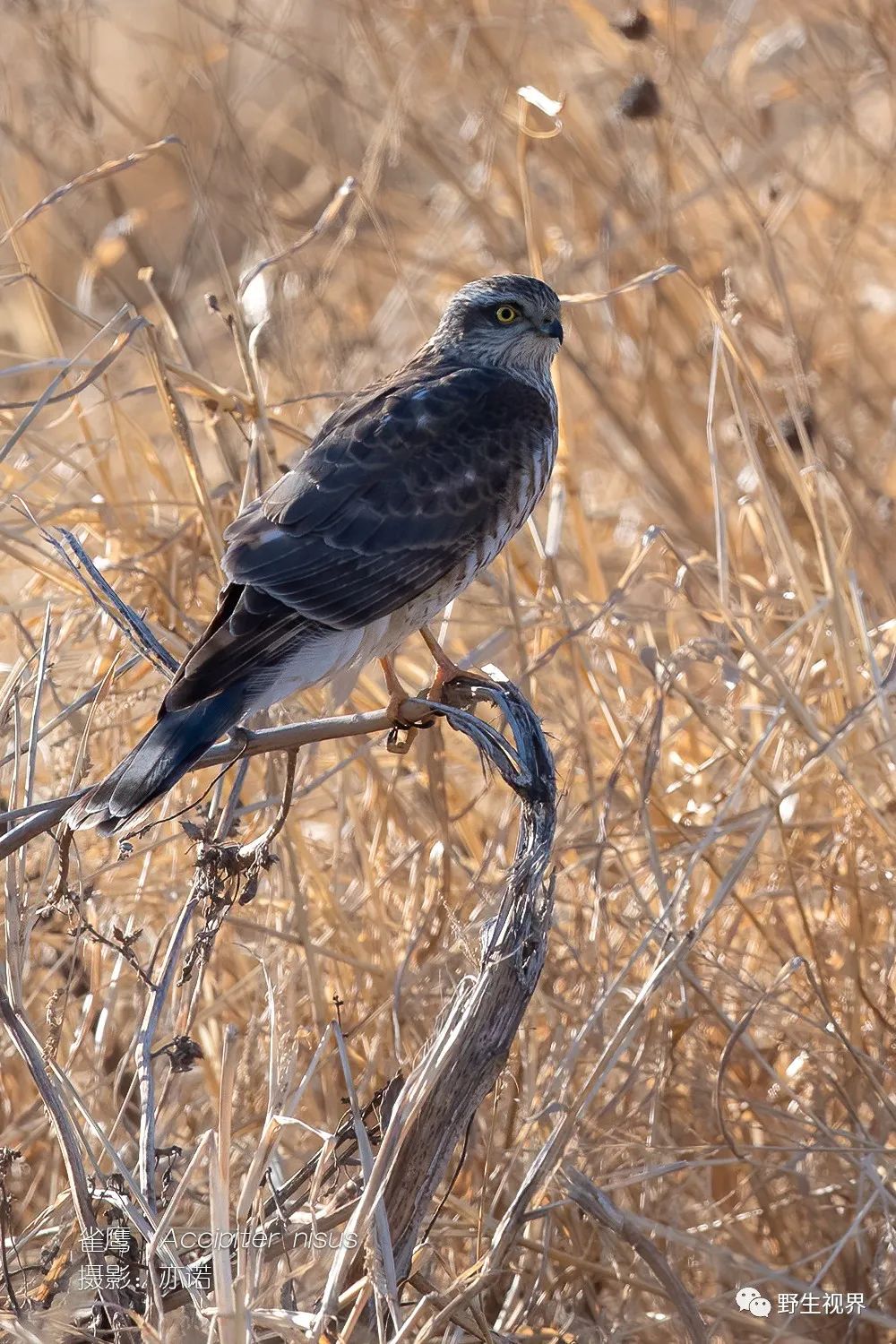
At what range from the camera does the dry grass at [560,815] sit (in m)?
2.62

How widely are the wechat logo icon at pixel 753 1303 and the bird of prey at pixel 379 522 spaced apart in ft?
4.78

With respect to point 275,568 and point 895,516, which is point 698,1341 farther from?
point 895,516

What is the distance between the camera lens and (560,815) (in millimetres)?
3389

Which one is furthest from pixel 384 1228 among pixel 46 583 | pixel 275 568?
pixel 46 583

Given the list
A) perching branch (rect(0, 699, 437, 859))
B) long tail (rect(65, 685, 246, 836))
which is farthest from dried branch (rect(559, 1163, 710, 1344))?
long tail (rect(65, 685, 246, 836))

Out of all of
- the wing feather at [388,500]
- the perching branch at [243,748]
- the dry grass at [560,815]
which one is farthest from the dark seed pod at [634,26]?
the perching branch at [243,748]

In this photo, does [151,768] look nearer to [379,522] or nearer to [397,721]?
[397,721]

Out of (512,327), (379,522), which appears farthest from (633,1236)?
(512,327)

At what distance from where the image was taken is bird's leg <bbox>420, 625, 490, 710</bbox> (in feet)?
9.65

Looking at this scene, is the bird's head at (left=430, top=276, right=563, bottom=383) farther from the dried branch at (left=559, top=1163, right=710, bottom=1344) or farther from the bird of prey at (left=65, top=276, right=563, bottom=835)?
the dried branch at (left=559, top=1163, right=710, bottom=1344)

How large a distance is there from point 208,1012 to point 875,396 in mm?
3729

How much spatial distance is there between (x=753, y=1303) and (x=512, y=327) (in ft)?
7.51

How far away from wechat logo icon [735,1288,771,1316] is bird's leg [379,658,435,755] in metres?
1.28

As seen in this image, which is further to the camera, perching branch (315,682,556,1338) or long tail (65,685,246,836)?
long tail (65,685,246,836)
